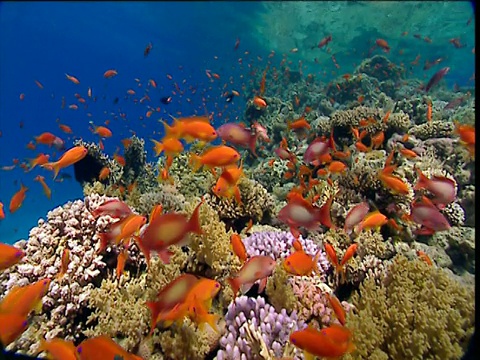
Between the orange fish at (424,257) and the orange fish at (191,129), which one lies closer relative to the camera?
the orange fish at (191,129)

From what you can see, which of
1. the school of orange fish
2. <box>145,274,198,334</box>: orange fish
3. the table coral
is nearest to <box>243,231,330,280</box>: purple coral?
the school of orange fish

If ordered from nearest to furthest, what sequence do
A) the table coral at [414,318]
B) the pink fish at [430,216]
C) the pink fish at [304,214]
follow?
the table coral at [414,318] → the pink fish at [304,214] → the pink fish at [430,216]

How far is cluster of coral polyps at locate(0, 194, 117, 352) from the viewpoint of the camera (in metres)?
3.91

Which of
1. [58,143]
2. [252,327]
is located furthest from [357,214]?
[58,143]

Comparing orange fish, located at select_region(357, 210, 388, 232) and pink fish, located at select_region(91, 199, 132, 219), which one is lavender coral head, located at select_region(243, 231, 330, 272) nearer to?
orange fish, located at select_region(357, 210, 388, 232)

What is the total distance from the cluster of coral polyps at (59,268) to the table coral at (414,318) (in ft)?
11.5

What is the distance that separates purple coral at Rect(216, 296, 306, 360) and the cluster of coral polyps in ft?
6.86

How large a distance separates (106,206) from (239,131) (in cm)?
213

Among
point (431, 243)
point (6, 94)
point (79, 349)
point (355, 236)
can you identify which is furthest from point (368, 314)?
point (6, 94)

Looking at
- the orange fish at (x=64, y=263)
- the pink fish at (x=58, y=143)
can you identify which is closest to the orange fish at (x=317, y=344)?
the orange fish at (x=64, y=263)

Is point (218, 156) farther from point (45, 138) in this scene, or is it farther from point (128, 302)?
point (45, 138)

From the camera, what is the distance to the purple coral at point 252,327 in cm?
317

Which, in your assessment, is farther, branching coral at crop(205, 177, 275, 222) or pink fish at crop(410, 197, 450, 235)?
branching coral at crop(205, 177, 275, 222)

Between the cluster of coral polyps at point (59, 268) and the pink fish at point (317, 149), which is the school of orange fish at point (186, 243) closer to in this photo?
the pink fish at point (317, 149)
